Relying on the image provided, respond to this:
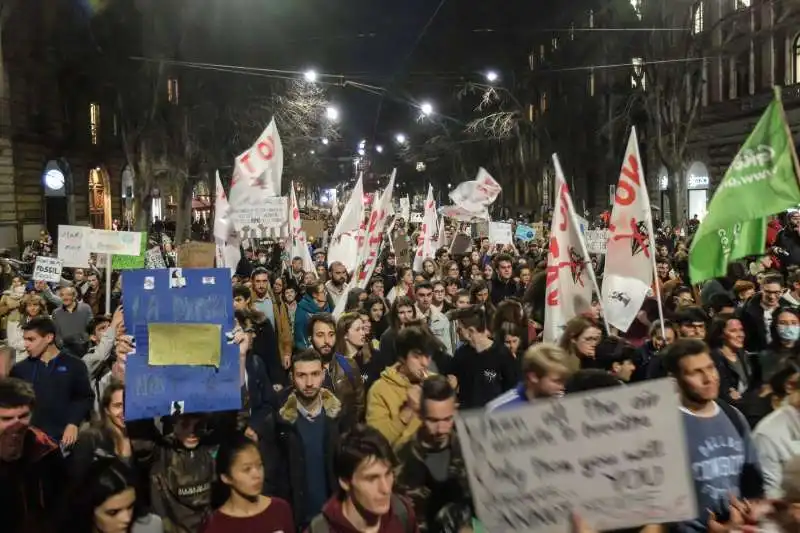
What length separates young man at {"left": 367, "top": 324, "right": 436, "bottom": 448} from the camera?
486 centimetres

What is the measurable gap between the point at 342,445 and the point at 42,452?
1739mm

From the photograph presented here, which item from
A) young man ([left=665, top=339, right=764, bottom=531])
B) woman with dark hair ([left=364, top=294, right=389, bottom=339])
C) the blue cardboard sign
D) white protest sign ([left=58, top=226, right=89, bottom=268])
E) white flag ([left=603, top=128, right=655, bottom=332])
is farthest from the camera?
white protest sign ([left=58, top=226, right=89, bottom=268])

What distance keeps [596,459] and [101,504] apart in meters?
2.19

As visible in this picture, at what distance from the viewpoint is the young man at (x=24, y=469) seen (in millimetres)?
3895

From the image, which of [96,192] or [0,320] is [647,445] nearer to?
[0,320]

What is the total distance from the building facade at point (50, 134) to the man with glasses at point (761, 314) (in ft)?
115

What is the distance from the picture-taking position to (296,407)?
15.5ft

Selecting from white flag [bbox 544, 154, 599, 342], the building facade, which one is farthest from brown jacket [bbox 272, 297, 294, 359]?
the building facade

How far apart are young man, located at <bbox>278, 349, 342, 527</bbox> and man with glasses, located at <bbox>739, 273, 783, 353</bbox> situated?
195 inches

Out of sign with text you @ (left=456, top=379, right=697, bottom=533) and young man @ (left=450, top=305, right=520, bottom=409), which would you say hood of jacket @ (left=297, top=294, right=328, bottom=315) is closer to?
young man @ (left=450, top=305, right=520, bottom=409)

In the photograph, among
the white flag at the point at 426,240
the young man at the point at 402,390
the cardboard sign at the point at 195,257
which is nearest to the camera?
the young man at the point at 402,390

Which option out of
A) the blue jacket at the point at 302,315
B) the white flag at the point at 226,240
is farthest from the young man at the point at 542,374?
the white flag at the point at 226,240

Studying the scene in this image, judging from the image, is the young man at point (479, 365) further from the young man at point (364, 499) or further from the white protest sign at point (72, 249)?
the white protest sign at point (72, 249)

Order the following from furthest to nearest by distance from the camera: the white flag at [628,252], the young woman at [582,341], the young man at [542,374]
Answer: the white flag at [628,252] → the young woman at [582,341] → the young man at [542,374]
